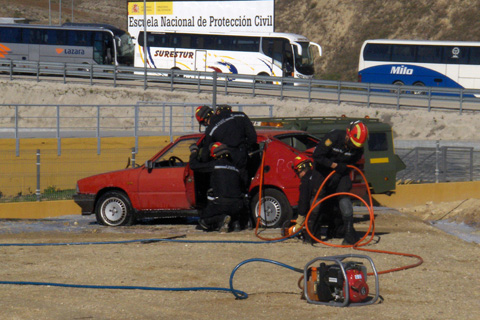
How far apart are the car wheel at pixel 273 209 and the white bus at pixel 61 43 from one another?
35.6 metres

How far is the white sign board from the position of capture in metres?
46.5

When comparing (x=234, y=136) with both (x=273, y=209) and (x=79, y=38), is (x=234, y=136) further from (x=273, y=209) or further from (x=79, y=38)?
(x=79, y=38)

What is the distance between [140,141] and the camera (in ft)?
71.0

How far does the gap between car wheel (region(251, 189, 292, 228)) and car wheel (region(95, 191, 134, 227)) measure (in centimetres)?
216

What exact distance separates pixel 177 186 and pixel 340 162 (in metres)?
2.99

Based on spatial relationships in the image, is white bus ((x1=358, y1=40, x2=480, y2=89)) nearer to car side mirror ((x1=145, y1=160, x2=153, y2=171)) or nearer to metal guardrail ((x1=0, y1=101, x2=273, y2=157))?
metal guardrail ((x1=0, y1=101, x2=273, y2=157))

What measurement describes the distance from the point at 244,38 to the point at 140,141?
21310 mm

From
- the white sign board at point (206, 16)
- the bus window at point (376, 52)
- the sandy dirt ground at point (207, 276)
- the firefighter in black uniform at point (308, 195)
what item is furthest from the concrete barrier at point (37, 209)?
the white sign board at point (206, 16)

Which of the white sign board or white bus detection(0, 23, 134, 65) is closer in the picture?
white bus detection(0, 23, 134, 65)

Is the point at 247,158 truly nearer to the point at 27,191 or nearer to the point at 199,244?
the point at 199,244

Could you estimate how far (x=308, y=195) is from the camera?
9.74 metres

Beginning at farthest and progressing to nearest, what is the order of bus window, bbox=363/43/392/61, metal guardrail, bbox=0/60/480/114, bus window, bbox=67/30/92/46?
bus window, bbox=67/30/92/46 → bus window, bbox=363/43/392/61 → metal guardrail, bbox=0/60/480/114

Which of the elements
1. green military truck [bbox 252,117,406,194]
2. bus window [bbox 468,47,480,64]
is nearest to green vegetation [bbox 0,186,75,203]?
green military truck [bbox 252,117,406,194]

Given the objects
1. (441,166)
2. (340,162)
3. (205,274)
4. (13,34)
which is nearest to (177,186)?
(340,162)
